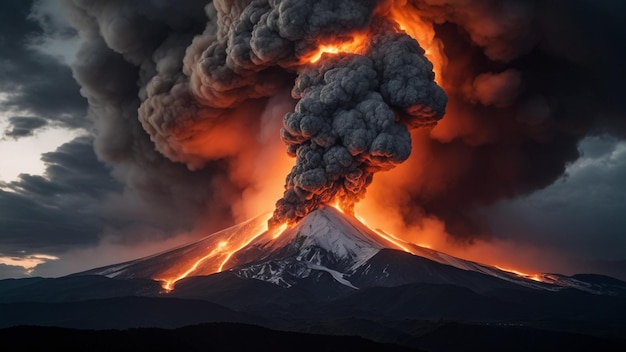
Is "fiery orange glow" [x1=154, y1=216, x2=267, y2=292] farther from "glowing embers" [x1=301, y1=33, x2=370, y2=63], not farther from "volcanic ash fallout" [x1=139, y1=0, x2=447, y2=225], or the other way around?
"glowing embers" [x1=301, y1=33, x2=370, y2=63]

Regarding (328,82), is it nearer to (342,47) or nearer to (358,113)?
(358,113)

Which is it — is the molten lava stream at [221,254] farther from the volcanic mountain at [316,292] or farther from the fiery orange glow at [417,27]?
the fiery orange glow at [417,27]

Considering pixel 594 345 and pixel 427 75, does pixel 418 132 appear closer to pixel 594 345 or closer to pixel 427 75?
pixel 427 75

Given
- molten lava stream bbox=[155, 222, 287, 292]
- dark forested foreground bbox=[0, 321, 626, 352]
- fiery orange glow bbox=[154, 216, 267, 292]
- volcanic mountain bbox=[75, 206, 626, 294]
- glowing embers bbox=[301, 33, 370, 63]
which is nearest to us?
dark forested foreground bbox=[0, 321, 626, 352]

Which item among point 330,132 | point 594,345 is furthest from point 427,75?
point 594,345

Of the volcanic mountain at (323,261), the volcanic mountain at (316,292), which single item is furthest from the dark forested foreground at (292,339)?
the volcanic mountain at (323,261)

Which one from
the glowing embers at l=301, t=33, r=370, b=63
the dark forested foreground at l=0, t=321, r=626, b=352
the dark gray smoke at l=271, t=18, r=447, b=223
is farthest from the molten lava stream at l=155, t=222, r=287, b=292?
the dark forested foreground at l=0, t=321, r=626, b=352

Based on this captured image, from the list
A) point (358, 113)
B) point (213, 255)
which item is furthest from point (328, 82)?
point (213, 255)
